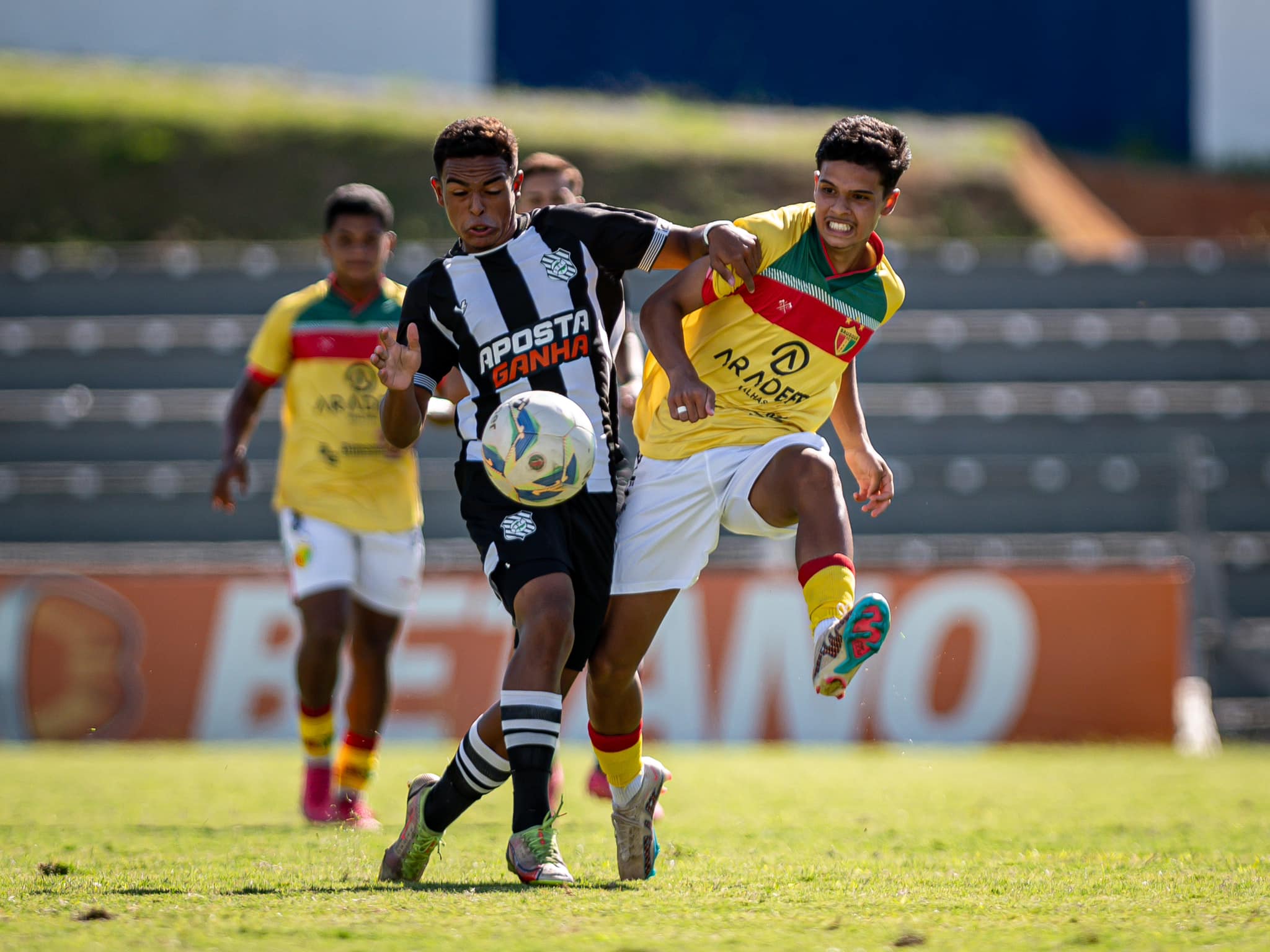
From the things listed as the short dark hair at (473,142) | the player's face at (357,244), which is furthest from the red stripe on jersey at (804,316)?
the player's face at (357,244)

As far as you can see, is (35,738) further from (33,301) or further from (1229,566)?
(1229,566)

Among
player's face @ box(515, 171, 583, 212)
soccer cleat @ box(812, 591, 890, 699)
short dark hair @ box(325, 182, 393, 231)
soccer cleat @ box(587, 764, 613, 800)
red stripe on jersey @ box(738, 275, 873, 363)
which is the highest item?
player's face @ box(515, 171, 583, 212)

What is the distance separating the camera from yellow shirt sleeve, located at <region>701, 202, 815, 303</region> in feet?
14.9

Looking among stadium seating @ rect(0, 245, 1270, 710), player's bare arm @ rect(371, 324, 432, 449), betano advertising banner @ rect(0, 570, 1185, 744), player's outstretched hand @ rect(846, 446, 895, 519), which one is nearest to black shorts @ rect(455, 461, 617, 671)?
player's bare arm @ rect(371, 324, 432, 449)

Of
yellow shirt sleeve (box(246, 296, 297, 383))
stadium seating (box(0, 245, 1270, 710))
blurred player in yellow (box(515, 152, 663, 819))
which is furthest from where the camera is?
stadium seating (box(0, 245, 1270, 710))

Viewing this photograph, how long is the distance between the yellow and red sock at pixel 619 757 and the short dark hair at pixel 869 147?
6.01 ft

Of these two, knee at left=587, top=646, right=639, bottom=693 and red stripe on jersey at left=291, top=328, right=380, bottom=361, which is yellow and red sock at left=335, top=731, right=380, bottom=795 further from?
knee at left=587, top=646, right=639, bottom=693

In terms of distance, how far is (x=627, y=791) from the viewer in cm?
446

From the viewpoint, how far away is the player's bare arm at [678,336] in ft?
13.9

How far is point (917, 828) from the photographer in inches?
230

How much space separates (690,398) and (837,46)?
25.3 meters

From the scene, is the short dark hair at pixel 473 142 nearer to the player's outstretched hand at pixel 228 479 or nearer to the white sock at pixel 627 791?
the white sock at pixel 627 791

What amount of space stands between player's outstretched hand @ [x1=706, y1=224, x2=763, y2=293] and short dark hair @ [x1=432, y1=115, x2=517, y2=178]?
2.21ft

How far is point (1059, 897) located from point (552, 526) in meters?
1.69
